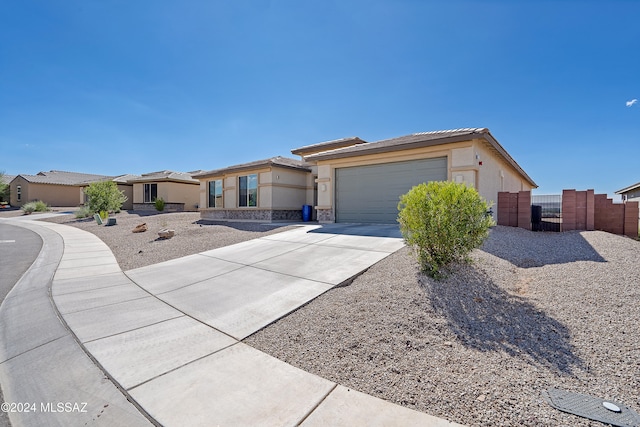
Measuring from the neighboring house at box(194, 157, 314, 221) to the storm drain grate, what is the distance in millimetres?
13928

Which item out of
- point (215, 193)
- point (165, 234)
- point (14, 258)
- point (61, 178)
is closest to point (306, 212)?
point (215, 193)

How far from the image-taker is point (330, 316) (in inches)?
150

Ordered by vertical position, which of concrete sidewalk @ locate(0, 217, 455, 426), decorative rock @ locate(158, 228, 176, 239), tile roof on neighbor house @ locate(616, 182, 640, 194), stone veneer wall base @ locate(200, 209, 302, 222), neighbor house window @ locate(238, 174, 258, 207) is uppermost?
tile roof on neighbor house @ locate(616, 182, 640, 194)

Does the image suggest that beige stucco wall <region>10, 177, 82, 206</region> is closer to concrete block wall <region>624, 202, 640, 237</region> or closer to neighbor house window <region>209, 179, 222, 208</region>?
neighbor house window <region>209, 179, 222, 208</region>

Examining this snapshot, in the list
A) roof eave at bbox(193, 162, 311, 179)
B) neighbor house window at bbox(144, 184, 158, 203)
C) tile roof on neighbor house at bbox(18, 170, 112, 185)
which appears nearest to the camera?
roof eave at bbox(193, 162, 311, 179)

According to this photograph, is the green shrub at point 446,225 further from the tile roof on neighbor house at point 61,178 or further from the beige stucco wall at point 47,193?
the beige stucco wall at point 47,193

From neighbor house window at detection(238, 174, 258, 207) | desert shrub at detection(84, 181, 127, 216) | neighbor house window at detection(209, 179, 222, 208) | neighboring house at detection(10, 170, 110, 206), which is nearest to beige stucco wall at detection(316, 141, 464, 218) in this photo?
neighbor house window at detection(238, 174, 258, 207)

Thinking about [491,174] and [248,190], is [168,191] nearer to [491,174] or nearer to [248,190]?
[248,190]

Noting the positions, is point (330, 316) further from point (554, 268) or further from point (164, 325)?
point (554, 268)

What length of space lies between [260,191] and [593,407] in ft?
49.6

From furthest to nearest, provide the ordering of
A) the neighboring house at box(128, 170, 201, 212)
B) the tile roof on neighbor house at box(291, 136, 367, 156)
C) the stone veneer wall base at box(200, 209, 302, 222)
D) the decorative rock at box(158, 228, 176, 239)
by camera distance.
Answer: the neighboring house at box(128, 170, 201, 212), the tile roof on neighbor house at box(291, 136, 367, 156), the stone veneer wall base at box(200, 209, 302, 222), the decorative rock at box(158, 228, 176, 239)

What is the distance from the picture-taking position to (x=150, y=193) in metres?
27.2

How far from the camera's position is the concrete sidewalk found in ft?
7.39

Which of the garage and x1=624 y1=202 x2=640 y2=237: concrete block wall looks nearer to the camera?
x1=624 y1=202 x2=640 y2=237: concrete block wall
